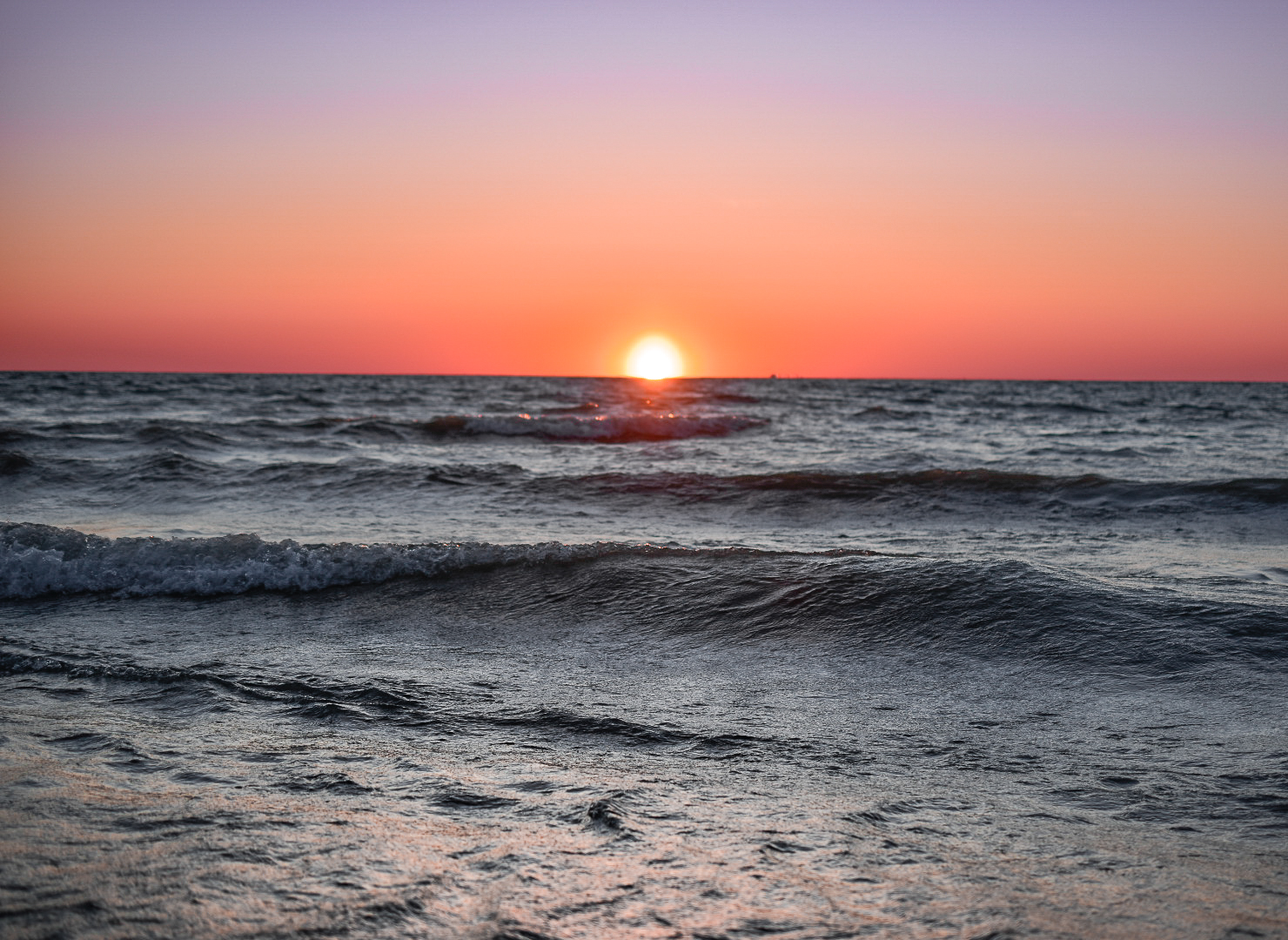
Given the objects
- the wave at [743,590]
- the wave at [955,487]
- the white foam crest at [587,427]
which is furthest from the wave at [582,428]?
the wave at [743,590]

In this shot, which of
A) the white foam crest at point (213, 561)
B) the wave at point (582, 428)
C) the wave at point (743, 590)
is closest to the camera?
the wave at point (743, 590)

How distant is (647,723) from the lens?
12.1 feet

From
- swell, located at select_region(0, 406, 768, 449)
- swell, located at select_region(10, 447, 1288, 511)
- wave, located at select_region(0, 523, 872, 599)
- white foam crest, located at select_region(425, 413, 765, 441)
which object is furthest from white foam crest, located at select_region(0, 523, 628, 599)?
white foam crest, located at select_region(425, 413, 765, 441)

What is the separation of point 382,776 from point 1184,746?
2895 millimetres

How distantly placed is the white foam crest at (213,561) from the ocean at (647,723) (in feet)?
0.10

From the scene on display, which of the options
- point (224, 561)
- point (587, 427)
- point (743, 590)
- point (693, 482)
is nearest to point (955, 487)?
point (693, 482)

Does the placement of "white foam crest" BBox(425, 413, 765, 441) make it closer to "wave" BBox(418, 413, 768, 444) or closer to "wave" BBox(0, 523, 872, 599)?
"wave" BBox(418, 413, 768, 444)

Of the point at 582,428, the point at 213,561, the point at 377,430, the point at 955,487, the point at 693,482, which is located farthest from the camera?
the point at 582,428

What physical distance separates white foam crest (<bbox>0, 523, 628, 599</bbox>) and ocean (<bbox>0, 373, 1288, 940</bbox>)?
0.03 m

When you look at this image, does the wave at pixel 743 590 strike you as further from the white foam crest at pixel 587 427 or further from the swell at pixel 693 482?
the white foam crest at pixel 587 427

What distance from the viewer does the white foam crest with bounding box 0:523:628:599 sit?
6.29 metres

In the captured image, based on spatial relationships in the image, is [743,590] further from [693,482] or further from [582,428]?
[582,428]

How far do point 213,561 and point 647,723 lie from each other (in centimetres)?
→ 435

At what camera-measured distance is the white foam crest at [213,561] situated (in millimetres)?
6285
